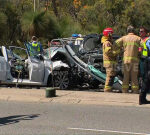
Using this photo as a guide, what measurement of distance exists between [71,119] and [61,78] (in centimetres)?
487

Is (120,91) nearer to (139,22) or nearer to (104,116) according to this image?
(104,116)

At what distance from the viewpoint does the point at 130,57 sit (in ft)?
36.3

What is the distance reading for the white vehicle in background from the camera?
42.0 ft

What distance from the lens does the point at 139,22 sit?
110ft

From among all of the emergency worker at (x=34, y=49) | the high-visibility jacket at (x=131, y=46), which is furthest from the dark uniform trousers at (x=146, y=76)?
the emergency worker at (x=34, y=49)

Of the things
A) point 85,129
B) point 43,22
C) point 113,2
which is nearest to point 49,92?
point 85,129

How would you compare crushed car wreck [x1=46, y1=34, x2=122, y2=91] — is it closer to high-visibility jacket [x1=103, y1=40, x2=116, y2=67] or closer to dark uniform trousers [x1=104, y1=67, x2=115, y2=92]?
dark uniform trousers [x1=104, y1=67, x2=115, y2=92]

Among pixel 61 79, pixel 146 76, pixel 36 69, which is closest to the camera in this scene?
pixel 146 76

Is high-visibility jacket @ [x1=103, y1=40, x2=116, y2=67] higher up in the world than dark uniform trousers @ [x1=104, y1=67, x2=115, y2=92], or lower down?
higher up

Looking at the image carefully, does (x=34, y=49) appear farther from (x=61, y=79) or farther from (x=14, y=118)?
(x=14, y=118)

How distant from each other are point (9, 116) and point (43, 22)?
684 inches

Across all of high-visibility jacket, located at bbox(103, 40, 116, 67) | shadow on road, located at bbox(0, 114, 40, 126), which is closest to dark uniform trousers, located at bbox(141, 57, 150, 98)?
high-visibility jacket, located at bbox(103, 40, 116, 67)

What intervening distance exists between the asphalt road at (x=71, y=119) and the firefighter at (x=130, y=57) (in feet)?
6.23

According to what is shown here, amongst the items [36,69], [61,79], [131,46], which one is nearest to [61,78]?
[61,79]
